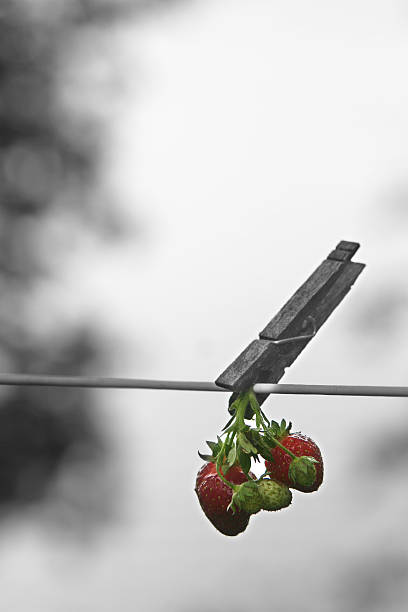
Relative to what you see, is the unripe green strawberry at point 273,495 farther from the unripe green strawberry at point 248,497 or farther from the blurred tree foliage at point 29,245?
the blurred tree foliage at point 29,245

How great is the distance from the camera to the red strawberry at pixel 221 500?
5.06 feet

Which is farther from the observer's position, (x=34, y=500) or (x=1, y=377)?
(x=34, y=500)

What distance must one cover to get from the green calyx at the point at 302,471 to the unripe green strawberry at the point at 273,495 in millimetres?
22

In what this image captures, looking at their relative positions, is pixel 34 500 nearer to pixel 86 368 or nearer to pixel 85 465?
pixel 85 465

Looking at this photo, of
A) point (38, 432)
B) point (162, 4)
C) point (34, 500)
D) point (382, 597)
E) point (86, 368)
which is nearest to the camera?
point (86, 368)

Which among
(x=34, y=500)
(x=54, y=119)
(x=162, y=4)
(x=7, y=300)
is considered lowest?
(x=34, y=500)

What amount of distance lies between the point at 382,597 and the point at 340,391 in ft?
31.3

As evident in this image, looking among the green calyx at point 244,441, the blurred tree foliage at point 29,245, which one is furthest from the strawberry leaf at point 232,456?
the blurred tree foliage at point 29,245

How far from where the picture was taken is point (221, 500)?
1541mm

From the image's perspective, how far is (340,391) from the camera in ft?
4.96

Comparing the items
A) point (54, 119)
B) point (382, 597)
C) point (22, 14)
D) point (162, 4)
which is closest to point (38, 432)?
point (54, 119)

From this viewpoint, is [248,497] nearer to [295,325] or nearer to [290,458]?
[290,458]

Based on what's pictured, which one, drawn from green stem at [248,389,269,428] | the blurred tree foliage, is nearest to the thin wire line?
green stem at [248,389,269,428]

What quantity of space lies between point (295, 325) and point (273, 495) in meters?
0.24
